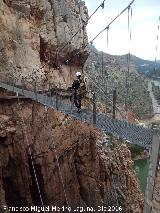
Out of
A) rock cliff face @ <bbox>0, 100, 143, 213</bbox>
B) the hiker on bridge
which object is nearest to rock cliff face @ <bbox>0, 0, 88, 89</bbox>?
rock cliff face @ <bbox>0, 100, 143, 213</bbox>

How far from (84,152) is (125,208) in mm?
2379

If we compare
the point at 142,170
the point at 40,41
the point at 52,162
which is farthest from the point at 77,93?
the point at 142,170

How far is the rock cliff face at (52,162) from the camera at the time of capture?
36.9ft

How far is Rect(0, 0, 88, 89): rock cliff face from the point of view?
454 inches

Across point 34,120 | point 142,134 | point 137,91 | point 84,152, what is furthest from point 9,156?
point 137,91

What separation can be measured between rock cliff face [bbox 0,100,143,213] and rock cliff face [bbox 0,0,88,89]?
0.98m

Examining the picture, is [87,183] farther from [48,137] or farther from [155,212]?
[155,212]

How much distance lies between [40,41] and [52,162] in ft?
12.2

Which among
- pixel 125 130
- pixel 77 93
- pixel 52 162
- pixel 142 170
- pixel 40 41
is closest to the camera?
pixel 125 130

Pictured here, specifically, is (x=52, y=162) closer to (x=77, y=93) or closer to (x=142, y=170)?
(x=77, y=93)

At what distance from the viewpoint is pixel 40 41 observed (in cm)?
1275

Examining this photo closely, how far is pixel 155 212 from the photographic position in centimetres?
629

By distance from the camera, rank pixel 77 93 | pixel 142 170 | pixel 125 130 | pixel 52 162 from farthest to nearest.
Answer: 1. pixel 142 170
2. pixel 52 162
3. pixel 77 93
4. pixel 125 130

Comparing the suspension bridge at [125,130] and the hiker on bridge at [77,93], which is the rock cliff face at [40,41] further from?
the hiker on bridge at [77,93]
